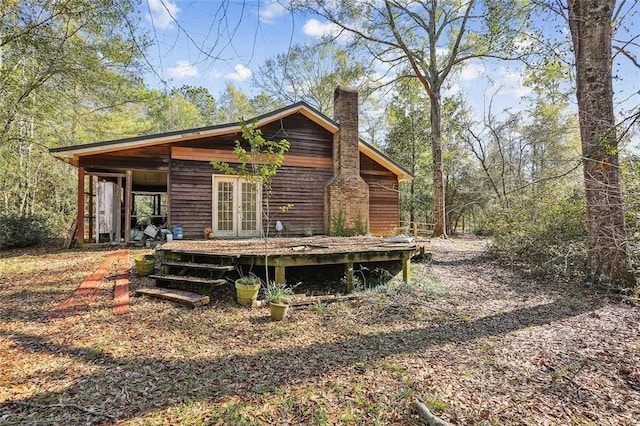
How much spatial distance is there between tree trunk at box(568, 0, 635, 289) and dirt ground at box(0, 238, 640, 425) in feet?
2.39

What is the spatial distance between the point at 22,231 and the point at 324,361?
12.4 m

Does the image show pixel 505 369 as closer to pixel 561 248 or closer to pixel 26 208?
pixel 561 248

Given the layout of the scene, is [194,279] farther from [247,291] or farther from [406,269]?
[406,269]

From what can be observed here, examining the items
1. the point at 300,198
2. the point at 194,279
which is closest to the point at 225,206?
the point at 300,198

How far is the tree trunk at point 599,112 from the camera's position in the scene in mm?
5102

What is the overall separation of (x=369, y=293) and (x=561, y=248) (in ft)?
14.2

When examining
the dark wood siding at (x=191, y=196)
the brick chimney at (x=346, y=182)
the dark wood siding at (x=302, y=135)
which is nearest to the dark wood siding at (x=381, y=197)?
the brick chimney at (x=346, y=182)

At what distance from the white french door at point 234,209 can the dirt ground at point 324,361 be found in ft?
18.3

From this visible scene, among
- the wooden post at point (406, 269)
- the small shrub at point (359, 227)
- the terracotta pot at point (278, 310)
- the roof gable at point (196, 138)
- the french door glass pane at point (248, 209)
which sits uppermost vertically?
the roof gable at point (196, 138)

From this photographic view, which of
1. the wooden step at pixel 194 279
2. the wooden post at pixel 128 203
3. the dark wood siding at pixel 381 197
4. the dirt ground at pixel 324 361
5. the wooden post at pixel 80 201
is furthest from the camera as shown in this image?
the dark wood siding at pixel 381 197

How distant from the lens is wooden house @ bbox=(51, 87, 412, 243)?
31.3ft

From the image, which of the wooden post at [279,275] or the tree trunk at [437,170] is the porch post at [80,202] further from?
the tree trunk at [437,170]

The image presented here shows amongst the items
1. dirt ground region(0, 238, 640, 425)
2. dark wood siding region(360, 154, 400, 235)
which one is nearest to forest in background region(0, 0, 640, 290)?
dirt ground region(0, 238, 640, 425)

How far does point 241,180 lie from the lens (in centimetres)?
1069
